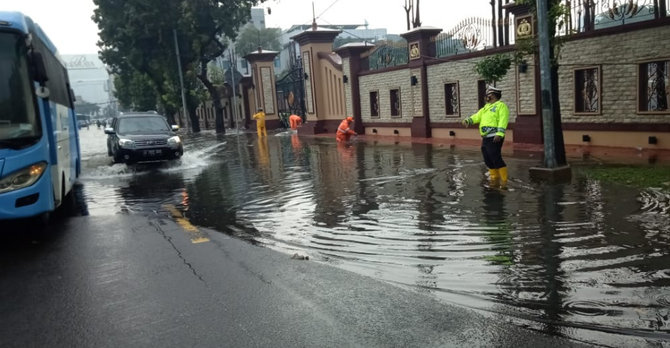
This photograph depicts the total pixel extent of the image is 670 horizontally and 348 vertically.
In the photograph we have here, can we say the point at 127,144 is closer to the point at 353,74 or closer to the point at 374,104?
the point at 374,104

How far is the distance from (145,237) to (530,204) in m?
5.16

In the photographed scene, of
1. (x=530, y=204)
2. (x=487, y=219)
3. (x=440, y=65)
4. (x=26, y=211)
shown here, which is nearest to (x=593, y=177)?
(x=530, y=204)

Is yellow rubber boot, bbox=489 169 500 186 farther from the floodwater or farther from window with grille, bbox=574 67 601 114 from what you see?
window with grille, bbox=574 67 601 114

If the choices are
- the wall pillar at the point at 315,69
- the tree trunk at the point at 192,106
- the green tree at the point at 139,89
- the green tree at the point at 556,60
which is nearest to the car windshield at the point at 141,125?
the green tree at the point at 556,60

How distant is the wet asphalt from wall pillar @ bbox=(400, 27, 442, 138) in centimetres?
1570

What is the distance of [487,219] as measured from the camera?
7105 millimetres

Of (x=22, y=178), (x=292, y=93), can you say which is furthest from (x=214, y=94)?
(x=22, y=178)

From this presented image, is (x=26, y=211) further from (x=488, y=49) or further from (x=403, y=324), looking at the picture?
(x=488, y=49)

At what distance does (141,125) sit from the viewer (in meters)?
17.2

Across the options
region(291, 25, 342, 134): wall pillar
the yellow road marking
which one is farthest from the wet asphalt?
region(291, 25, 342, 134): wall pillar

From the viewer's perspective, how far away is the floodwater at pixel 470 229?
4215mm

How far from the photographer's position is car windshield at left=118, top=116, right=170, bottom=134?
16.8 m

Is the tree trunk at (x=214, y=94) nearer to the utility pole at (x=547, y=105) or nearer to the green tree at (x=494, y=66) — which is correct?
the green tree at (x=494, y=66)

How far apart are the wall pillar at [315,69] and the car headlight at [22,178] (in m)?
21.7
